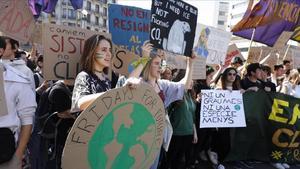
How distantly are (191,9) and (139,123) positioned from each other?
1.98m

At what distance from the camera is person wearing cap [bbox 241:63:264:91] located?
5590mm

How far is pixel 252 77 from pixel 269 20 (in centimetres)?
104

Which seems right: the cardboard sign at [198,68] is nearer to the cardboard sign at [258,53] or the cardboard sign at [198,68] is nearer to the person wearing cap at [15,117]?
the person wearing cap at [15,117]

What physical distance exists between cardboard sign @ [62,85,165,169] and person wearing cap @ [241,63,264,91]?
3.55m

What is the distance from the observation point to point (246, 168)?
5.43 m

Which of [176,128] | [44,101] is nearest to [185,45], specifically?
[176,128]

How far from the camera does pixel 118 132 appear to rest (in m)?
2.03

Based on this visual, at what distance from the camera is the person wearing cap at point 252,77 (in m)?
5.59

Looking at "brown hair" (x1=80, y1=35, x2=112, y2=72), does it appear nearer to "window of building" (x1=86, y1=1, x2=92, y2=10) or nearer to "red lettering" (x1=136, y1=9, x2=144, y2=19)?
"red lettering" (x1=136, y1=9, x2=144, y2=19)

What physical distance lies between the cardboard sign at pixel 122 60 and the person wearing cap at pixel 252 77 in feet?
9.50

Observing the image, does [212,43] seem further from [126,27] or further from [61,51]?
[61,51]

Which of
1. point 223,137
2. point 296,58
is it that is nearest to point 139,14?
point 223,137

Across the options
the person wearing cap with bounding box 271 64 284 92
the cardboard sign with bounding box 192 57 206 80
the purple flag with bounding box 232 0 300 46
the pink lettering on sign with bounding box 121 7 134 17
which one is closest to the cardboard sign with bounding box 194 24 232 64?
the purple flag with bounding box 232 0 300 46

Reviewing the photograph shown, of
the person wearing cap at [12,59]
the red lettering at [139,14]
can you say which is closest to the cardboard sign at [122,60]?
the red lettering at [139,14]
